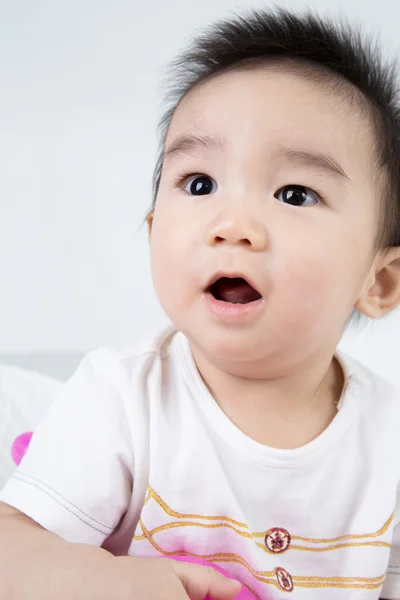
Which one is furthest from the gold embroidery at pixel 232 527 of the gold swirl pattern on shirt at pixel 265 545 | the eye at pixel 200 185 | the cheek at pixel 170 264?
the eye at pixel 200 185

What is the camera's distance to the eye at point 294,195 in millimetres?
857

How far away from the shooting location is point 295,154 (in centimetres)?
85

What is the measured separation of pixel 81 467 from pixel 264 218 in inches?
12.8

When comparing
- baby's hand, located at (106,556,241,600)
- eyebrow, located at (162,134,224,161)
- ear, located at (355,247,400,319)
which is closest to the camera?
baby's hand, located at (106,556,241,600)

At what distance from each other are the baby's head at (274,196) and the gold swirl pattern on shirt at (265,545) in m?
0.18

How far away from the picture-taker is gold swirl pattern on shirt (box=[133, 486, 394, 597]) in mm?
935

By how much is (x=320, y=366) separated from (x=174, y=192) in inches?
10.8

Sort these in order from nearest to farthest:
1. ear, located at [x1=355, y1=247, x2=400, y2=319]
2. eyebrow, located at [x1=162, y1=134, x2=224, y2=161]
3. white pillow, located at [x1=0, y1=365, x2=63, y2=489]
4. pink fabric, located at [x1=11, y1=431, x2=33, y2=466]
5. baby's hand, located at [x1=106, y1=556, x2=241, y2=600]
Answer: baby's hand, located at [x1=106, y1=556, x2=241, y2=600], eyebrow, located at [x1=162, y1=134, x2=224, y2=161], ear, located at [x1=355, y1=247, x2=400, y2=319], pink fabric, located at [x1=11, y1=431, x2=33, y2=466], white pillow, located at [x1=0, y1=365, x2=63, y2=489]

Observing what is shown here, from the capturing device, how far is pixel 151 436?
92cm

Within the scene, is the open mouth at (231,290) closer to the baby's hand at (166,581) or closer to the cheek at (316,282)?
the cheek at (316,282)

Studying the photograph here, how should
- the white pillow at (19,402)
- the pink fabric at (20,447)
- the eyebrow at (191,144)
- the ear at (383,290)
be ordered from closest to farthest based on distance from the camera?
the eyebrow at (191,144) < the ear at (383,290) < the pink fabric at (20,447) < the white pillow at (19,402)

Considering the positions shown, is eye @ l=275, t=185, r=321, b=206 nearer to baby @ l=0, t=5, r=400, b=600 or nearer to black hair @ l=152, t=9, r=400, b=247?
baby @ l=0, t=5, r=400, b=600

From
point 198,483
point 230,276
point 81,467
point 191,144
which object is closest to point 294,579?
point 198,483

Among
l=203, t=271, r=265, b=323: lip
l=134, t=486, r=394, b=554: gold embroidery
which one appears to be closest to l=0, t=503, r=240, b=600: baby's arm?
l=134, t=486, r=394, b=554: gold embroidery
